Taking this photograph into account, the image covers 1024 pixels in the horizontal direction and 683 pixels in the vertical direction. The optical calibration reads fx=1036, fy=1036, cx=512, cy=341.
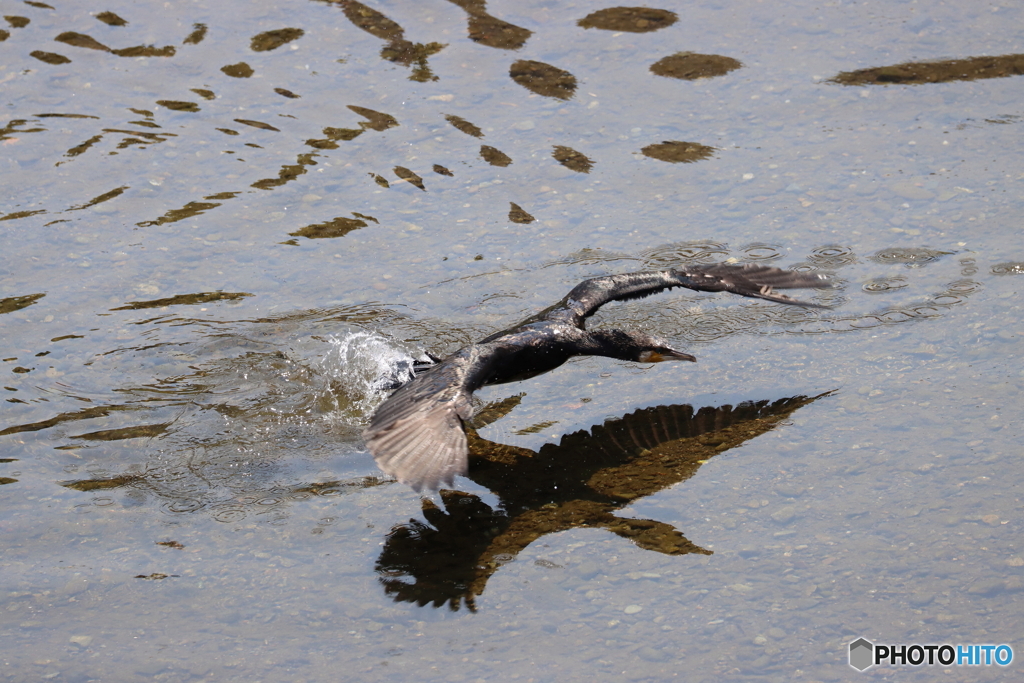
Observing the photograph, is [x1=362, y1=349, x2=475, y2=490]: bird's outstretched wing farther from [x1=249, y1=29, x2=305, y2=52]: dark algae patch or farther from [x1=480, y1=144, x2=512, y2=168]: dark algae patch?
[x1=249, y1=29, x2=305, y2=52]: dark algae patch

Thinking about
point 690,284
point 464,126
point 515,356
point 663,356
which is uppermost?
point 464,126

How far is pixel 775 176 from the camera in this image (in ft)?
27.5

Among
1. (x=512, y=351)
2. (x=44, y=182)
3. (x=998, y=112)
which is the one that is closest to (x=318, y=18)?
(x=44, y=182)

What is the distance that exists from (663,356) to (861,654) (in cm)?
244

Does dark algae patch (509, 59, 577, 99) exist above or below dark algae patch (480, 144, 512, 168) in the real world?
above

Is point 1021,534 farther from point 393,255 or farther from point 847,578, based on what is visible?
point 393,255

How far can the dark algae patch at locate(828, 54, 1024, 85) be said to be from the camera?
9336 millimetres

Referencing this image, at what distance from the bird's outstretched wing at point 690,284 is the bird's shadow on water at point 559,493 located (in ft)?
2.43

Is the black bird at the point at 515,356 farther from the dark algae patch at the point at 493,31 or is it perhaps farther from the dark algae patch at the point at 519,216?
the dark algae patch at the point at 493,31

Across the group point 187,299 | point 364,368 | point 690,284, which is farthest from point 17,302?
point 690,284

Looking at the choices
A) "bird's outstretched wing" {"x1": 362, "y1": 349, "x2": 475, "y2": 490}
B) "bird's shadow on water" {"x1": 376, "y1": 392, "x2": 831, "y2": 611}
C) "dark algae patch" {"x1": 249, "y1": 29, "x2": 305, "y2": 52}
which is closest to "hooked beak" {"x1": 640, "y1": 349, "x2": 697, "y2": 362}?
"bird's shadow on water" {"x1": 376, "y1": 392, "x2": 831, "y2": 611}

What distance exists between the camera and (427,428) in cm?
547

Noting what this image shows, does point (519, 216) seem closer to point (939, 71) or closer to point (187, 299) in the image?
point (187, 299)
